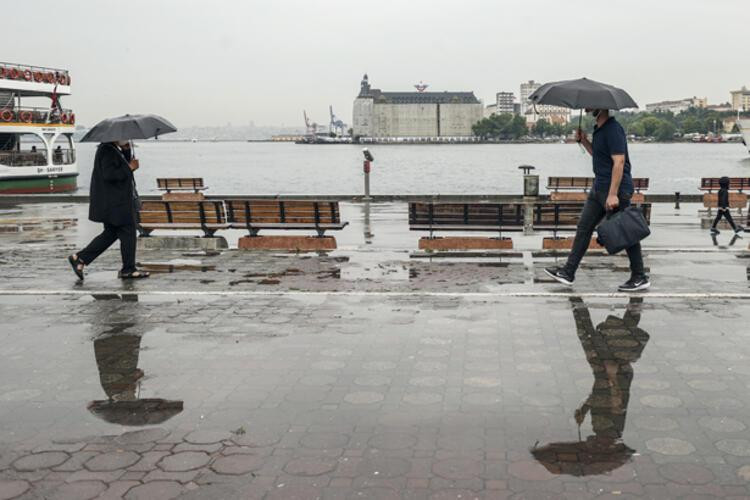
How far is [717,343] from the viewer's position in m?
6.14

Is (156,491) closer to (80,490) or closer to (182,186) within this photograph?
(80,490)

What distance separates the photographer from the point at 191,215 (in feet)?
40.5

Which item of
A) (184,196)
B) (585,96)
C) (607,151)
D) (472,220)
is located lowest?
(184,196)

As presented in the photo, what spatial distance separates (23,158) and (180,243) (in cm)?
3164

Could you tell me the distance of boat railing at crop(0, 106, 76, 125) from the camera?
37.5m

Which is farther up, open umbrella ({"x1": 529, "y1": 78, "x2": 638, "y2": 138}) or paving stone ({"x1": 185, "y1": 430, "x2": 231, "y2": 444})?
open umbrella ({"x1": 529, "y1": 78, "x2": 638, "y2": 138})

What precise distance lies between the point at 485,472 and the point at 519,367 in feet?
5.97

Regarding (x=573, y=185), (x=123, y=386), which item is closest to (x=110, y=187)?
(x=123, y=386)

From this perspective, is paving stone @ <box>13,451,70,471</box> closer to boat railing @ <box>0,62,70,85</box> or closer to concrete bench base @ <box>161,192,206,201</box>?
concrete bench base @ <box>161,192,206,201</box>

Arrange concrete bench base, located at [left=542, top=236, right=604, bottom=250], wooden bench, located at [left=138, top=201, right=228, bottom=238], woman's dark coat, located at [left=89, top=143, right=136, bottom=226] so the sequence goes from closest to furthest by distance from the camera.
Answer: woman's dark coat, located at [left=89, top=143, right=136, bottom=226] < concrete bench base, located at [left=542, top=236, right=604, bottom=250] < wooden bench, located at [left=138, top=201, right=228, bottom=238]

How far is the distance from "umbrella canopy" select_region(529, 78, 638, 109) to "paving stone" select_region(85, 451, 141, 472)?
223 inches

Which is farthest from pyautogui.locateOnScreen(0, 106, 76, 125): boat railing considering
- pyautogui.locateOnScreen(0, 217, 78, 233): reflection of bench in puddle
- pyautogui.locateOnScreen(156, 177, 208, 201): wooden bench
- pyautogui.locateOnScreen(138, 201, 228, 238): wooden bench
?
pyautogui.locateOnScreen(138, 201, 228, 238): wooden bench

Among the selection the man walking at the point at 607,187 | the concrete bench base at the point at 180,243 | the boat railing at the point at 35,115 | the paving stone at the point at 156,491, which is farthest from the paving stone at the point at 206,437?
the boat railing at the point at 35,115

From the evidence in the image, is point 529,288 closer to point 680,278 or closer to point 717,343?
point 680,278
